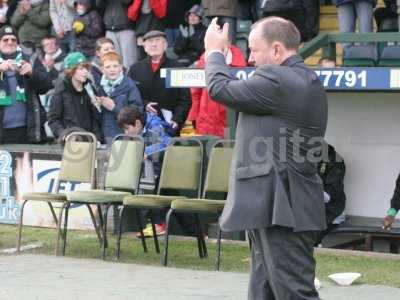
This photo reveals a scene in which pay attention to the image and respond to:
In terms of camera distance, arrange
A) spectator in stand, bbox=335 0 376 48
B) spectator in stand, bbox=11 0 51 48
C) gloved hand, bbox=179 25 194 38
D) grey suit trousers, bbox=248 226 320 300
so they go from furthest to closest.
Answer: spectator in stand, bbox=11 0 51 48 → gloved hand, bbox=179 25 194 38 → spectator in stand, bbox=335 0 376 48 → grey suit trousers, bbox=248 226 320 300

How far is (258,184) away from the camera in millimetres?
6242

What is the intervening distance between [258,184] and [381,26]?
6.74m

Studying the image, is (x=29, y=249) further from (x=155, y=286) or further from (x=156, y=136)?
(x=155, y=286)

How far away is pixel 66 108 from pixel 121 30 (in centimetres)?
228

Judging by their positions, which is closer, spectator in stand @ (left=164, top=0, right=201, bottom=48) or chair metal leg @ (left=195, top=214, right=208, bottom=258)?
chair metal leg @ (left=195, top=214, right=208, bottom=258)

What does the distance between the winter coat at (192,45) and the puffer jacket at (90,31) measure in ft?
4.20

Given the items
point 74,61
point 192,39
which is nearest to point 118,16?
point 192,39

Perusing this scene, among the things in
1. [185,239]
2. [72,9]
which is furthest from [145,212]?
[72,9]

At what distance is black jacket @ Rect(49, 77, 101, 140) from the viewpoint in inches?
480

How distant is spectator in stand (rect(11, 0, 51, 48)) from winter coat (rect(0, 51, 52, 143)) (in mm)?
2086

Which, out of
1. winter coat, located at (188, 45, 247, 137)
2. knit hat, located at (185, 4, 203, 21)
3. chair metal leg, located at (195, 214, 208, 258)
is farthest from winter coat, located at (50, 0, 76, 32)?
chair metal leg, located at (195, 214, 208, 258)

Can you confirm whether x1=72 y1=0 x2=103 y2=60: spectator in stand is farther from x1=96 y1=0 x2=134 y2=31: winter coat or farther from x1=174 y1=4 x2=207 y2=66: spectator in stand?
x1=174 y1=4 x2=207 y2=66: spectator in stand

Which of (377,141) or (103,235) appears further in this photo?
(377,141)

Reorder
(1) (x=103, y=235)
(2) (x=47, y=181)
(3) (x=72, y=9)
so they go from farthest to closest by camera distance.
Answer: (3) (x=72, y=9), (2) (x=47, y=181), (1) (x=103, y=235)
